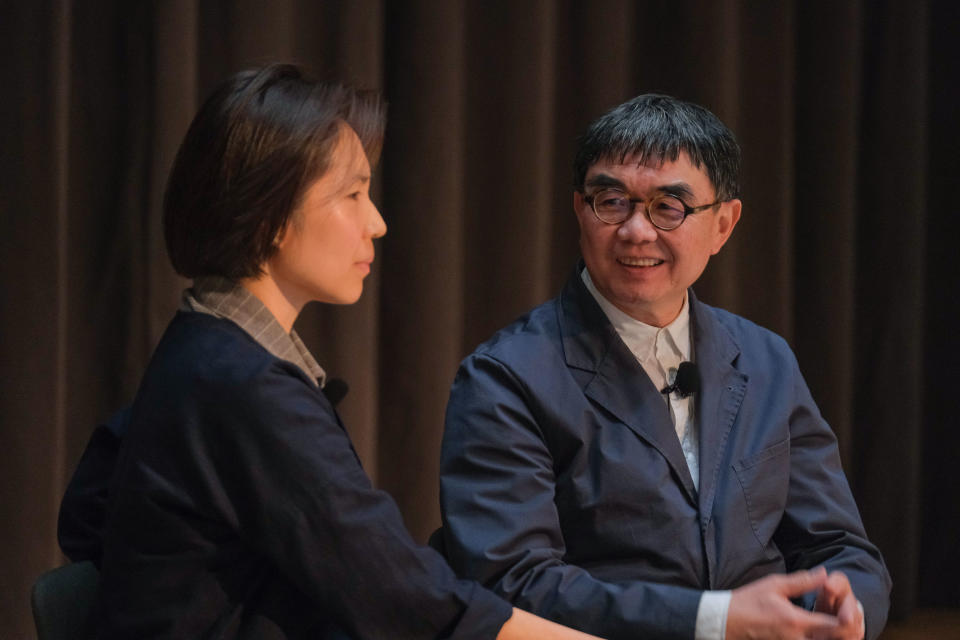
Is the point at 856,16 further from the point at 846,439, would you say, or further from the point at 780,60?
the point at 846,439

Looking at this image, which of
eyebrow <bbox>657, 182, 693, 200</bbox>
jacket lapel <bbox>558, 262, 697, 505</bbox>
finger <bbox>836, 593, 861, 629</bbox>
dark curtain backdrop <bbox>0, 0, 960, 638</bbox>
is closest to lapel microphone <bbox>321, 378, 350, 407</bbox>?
jacket lapel <bbox>558, 262, 697, 505</bbox>

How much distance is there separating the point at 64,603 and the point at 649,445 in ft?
2.84

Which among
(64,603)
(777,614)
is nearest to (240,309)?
(64,603)

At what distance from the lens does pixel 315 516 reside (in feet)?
3.77

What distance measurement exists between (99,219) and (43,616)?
150 centimetres

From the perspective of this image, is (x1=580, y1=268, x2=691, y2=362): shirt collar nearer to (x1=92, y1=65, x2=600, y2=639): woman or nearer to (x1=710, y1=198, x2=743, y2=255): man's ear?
(x1=710, y1=198, x2=743, y2=255): man's ear

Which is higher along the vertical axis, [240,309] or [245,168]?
[245,168]

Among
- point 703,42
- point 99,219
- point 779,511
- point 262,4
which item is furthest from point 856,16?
point 99,219

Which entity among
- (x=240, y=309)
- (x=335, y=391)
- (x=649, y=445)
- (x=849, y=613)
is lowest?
(x=849, y=613)

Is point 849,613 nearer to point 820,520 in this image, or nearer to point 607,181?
point 820,520

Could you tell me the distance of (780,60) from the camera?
3111 millimetres

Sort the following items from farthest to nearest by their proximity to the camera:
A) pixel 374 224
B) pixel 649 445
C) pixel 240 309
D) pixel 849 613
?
pixel 649 445 → pixel 849 613 → pixel 374 224 → pixel 240 309

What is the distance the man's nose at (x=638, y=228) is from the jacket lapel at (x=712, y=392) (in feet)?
0.60

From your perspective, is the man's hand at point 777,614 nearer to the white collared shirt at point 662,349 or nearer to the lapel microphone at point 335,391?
the white collared shirt at point 662,349
